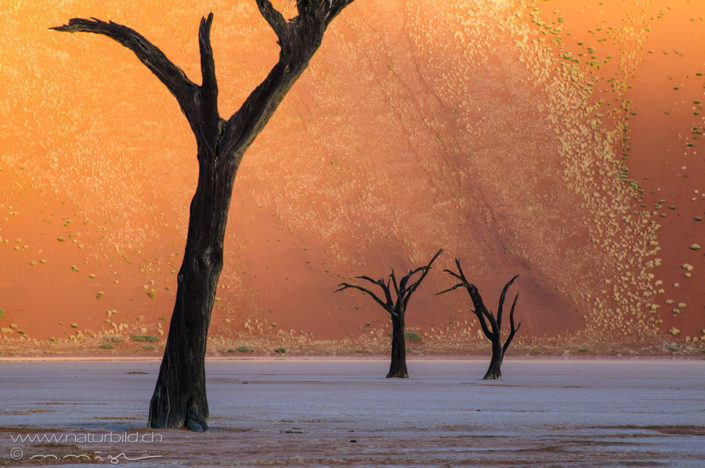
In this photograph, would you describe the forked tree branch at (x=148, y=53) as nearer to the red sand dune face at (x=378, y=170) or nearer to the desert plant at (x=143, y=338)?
the desert plant at (x=143, y=338)

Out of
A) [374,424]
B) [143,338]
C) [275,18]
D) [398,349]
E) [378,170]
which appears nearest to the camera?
[275,18]

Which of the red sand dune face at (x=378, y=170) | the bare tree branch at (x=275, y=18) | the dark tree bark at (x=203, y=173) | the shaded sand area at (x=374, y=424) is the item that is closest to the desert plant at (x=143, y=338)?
the red sand dune face at (x=378, y=170)

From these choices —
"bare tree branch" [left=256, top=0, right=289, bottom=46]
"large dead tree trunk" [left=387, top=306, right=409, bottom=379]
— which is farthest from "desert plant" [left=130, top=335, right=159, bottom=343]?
"bare tree branch" [left=256, top=0, right=289, bottom=46]

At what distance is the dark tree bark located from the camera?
14453 mm

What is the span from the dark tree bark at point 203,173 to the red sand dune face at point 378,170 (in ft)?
178

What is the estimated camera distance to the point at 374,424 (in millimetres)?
15836

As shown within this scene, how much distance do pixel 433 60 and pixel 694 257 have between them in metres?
25.8

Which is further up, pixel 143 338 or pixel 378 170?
pixel 378 170

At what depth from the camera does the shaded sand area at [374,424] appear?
1126 centimetres

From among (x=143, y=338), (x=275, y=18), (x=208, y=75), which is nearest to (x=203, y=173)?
(x=208, y=75)

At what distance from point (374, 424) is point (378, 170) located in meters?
65.6

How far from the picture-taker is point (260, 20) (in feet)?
300

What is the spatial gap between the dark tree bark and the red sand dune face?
54.3 m

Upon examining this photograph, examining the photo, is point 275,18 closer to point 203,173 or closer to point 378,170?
point 203,173
